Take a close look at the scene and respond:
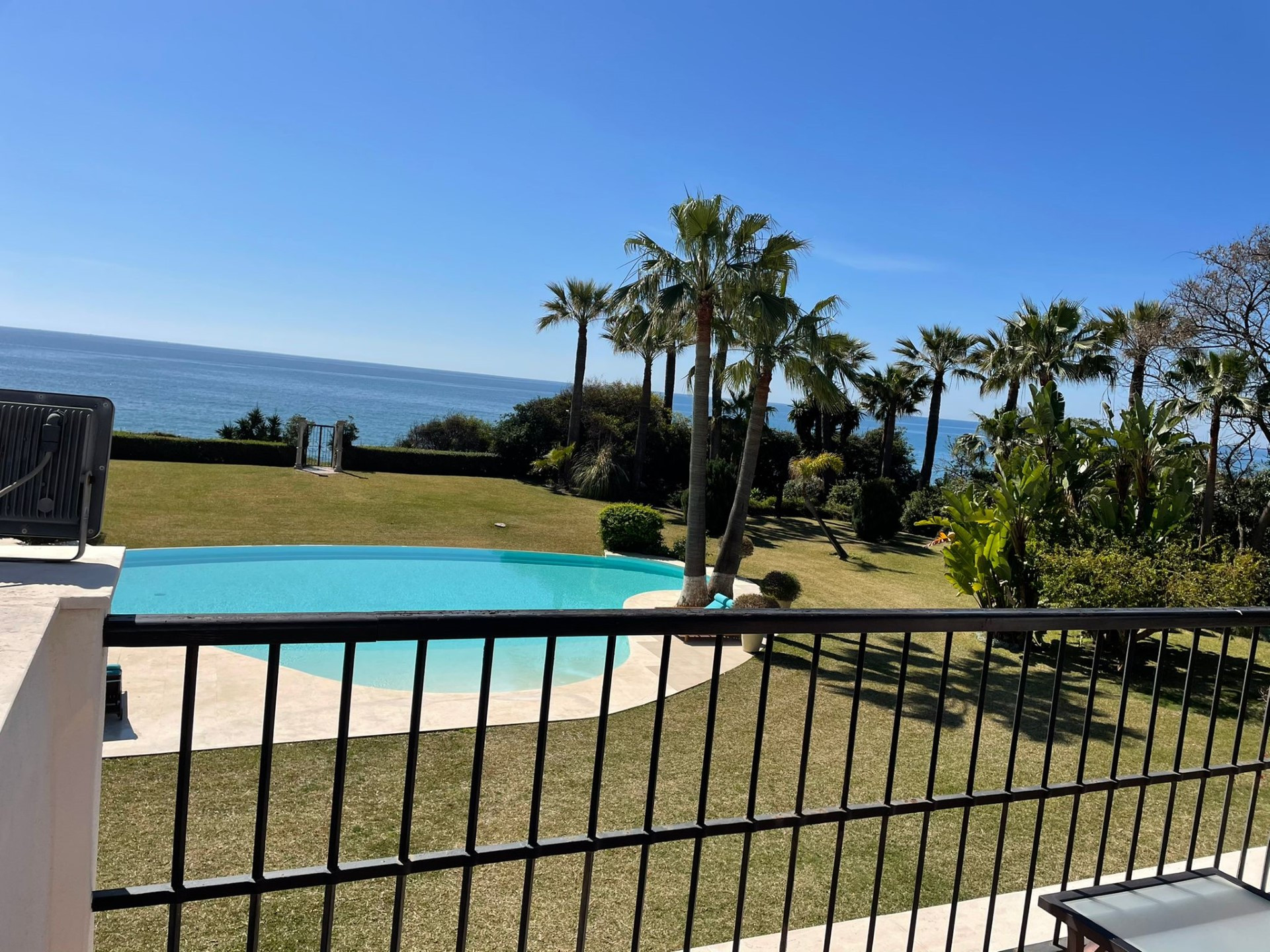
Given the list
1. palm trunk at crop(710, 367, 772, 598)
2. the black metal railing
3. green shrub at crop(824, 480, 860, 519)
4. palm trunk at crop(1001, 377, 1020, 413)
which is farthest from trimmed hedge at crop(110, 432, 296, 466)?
palm trunk at crop(1001, 377, 1020, 413)

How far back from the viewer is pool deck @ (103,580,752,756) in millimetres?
6594

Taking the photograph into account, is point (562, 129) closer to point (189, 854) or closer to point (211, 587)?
point (211, 587)

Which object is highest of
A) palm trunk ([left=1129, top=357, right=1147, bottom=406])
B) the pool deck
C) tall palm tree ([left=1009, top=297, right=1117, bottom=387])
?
tall palm tree ([left=1009, top=297, right=1117, bottom=387])

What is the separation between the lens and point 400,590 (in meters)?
13.9

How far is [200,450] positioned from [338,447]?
3937 mm

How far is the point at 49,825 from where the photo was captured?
4.33 ft

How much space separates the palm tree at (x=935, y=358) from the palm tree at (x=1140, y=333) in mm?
4978

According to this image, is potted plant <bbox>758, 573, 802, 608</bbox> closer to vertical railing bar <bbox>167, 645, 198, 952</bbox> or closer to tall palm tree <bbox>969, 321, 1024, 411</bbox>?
vertical railing bar <bbox>167, 645, 198, 952</bbox>

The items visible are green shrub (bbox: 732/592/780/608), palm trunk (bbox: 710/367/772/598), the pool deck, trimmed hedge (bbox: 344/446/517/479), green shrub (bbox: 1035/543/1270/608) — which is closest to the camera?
the pool deck

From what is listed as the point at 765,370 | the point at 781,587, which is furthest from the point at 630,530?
the point at 765,370

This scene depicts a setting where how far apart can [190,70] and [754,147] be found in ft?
41.9

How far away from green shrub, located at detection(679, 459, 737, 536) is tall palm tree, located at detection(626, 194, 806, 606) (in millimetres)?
7540

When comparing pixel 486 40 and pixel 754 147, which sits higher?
pixel 754 147

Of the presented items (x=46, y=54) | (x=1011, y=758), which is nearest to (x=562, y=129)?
(x=46, y=54)
